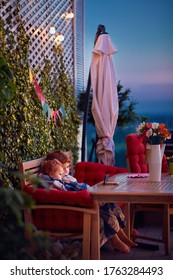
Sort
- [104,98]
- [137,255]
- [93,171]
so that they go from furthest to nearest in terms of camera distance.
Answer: [104,98], [93,171], [137,255]

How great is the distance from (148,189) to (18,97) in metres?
1.67

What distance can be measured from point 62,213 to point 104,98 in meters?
2.45

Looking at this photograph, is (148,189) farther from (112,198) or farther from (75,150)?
(75,150)

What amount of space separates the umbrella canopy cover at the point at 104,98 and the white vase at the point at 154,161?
1830mm

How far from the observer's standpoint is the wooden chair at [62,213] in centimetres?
361

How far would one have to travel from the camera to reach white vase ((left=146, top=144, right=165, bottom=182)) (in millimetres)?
4145

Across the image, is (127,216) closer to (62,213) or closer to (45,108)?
(62,213)

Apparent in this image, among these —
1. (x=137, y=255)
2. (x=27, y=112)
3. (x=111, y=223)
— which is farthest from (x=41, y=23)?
(x=137, y=255)

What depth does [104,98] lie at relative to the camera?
608 cm

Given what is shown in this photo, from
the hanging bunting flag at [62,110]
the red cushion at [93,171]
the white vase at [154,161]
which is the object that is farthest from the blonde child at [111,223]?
the hanging bunting flag at [62,110]

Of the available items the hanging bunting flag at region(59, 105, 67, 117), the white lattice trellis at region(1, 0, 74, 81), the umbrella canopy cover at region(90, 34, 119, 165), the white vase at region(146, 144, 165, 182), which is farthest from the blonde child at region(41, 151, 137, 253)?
Answer: the hanging bunting flag at region(59, 105, 67, 117)

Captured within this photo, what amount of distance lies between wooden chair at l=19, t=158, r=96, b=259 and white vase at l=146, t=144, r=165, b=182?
68 cm

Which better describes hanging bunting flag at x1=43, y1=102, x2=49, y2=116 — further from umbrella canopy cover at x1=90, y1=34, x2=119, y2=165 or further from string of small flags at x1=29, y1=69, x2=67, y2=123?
umbrella canopy cover at x1=90, y1=34, x2=119, y2=165
